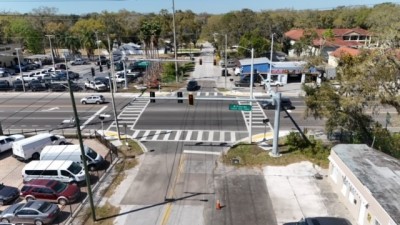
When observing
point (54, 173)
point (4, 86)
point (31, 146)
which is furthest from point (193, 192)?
point (4, 86)

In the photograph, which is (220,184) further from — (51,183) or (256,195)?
(51,183)

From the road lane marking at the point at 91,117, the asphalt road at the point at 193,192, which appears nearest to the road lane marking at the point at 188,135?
the asphalt road at the point at 193,192

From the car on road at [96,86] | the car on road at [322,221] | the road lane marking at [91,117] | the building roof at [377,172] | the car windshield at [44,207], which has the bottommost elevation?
the car on road at [322,221]

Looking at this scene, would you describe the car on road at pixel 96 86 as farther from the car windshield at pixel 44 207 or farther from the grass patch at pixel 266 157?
the car windshield at pixel 44 207

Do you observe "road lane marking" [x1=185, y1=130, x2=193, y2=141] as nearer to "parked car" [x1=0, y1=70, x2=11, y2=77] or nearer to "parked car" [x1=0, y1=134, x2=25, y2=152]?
"parked car" [x1=0, y1=134, x2=25, y2=152]

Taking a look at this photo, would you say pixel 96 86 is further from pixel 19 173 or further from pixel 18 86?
pixel 19 173
